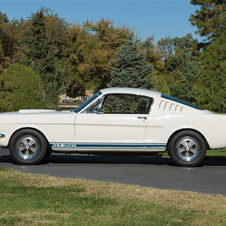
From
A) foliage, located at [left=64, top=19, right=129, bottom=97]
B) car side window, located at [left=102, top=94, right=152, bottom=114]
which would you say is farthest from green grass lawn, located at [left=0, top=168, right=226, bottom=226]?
foliage, located at [left=64, top=19, right=129, bottom=97]

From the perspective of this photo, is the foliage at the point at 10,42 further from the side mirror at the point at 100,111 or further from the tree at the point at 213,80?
the side mirror at the point at 100,111

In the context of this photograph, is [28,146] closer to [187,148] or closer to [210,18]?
[187,148]

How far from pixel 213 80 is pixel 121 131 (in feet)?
32.9

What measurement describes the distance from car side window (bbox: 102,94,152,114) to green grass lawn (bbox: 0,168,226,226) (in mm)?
2164

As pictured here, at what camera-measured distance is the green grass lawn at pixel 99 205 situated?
4.22 m

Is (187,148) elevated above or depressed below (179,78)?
below

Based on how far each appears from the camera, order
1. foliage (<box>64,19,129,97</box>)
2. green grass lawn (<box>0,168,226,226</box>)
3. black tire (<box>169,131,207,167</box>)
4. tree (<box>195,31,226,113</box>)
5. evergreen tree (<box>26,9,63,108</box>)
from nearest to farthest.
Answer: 1. green grass lawn (<box>0,168,226,226</box>)
2. black tire (<box>169,131,207,167</box>)
3. tree (<box>195,31,226,113</box>)
4. evergreen tree (<box>26,9,63,108</box>)
5. foliage (<box>64,19,129,97</box>)

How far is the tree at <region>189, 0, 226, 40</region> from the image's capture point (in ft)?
100

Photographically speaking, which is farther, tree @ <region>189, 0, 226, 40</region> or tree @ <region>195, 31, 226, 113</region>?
tree @ <region>189, 0, 226, 40</region>

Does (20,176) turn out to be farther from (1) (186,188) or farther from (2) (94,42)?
(2) (94,42)

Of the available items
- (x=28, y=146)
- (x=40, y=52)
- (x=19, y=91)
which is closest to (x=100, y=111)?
(x=28, y=146)

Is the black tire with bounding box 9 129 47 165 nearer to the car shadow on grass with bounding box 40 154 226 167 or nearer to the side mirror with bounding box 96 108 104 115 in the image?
the car shadow on grass with bounding box 40 154 226 167

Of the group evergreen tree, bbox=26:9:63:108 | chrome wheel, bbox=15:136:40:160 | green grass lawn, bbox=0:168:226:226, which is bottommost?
green grass lawn, bbox=0:168:226:226

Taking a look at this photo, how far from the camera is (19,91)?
65.4ft
